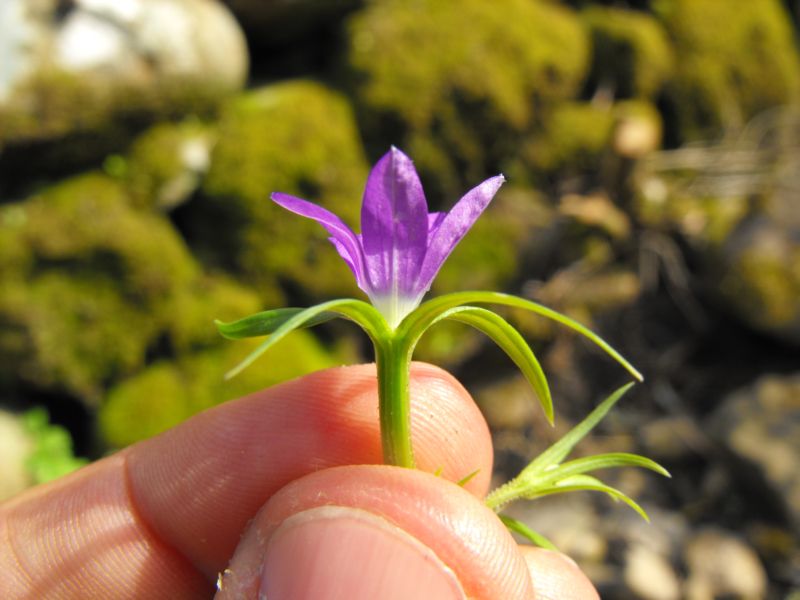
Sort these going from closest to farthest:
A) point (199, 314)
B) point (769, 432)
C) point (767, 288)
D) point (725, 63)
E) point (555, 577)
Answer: point (555, 577) → point (769, 432) → point (199, 314) → point (767, 288) → point (725, 63)

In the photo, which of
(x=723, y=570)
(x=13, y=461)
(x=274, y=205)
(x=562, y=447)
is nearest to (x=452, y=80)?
(x=274, y=205)

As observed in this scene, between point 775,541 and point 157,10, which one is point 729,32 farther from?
point 157,10

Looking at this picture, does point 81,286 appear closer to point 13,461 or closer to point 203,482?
point 13,461

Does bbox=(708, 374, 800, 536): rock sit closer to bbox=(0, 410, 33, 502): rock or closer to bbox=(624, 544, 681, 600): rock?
bbox=(624, 544, 681, 600): rock

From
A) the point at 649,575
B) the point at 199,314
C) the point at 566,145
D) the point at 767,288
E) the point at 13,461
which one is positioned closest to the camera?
the point at 649,575

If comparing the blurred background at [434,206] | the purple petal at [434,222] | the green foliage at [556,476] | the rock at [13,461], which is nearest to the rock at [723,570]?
the blurred background at [434,206]

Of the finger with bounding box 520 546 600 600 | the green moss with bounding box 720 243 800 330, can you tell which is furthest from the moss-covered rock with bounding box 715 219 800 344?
the finger with bounding box 520 546 600 600

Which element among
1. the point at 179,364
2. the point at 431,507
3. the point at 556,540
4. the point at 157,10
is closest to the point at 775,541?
the point at 556,540

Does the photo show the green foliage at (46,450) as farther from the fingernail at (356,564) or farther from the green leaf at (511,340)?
the green leaf at (511,340)
